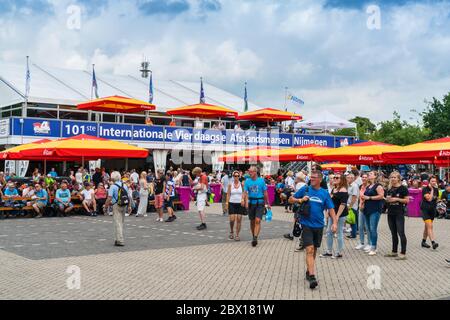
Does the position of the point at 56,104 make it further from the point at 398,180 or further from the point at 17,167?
the point at 398,180

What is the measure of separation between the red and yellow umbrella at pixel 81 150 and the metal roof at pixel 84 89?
1019 cm

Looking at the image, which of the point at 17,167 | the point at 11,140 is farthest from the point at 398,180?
the point at 17,167

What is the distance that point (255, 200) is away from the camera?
1258 cm

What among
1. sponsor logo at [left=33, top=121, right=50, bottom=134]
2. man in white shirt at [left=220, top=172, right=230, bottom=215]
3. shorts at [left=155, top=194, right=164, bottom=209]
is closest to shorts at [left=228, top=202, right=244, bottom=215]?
shorts at [left=155, top=194, right=164, bottom=209]

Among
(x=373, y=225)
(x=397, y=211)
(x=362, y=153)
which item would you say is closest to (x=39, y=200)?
(x=373, y=225)

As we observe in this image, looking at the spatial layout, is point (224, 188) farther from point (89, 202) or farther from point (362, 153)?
point (362, 153)

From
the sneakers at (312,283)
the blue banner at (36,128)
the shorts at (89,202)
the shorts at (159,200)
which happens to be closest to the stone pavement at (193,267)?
the sneakers at (312,283)

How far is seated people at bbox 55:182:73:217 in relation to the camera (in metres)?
19.2

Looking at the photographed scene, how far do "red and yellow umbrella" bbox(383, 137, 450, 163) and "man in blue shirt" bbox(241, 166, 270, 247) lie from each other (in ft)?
25.1

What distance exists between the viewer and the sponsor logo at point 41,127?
26.9 meters

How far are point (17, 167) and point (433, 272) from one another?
902 inches

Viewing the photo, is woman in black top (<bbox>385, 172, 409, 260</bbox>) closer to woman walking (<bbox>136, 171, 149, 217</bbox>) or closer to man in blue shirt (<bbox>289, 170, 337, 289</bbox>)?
man in blue shirt (<bbox>289, 170, 337, 289</bbox>)

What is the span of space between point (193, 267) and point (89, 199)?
1096 cm

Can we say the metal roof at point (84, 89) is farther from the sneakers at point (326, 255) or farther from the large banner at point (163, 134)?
the sneakers at point (326, 255)
